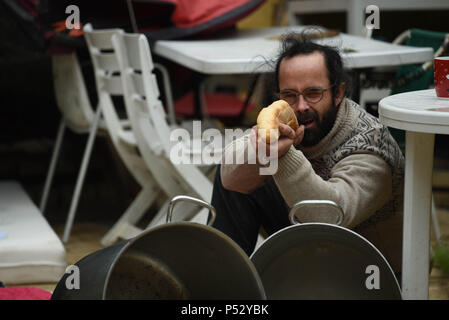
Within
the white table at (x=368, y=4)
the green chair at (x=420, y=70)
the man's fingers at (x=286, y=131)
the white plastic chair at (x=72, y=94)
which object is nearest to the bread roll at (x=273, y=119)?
the man's fingers at (x=286, y=131)

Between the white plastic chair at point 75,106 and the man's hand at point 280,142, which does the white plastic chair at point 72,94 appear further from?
the man's hand at point 280,142

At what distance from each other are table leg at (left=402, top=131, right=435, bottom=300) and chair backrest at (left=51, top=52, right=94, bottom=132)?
2003 mm

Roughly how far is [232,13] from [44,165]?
189 centimetres

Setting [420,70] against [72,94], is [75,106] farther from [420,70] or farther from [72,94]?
[420,70]

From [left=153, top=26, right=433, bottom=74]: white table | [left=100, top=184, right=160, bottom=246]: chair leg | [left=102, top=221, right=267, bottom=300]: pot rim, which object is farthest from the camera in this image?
[left=100, top=184, right=160, bottom=246]: chair leg

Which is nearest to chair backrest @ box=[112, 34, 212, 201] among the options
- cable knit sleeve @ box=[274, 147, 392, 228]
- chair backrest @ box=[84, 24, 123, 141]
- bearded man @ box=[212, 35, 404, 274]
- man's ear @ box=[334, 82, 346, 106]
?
chair backrest @ box=[84, 24, 123, 141]

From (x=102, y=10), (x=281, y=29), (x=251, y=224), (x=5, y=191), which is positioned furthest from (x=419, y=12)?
(x=251, y=224)

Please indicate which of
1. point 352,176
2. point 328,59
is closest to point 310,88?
point 328,59

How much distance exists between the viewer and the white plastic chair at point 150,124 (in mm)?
2598

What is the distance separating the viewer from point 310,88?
5.47ft

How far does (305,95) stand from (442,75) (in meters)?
0.31

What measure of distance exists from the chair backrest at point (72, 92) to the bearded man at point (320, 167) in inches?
61.4

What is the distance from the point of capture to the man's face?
1639mm

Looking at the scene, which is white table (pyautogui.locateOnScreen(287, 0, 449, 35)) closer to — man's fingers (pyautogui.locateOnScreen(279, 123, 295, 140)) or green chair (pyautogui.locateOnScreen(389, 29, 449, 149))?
green chair (pyautogui.locateOnScreen(389, 29, 449, 149))
